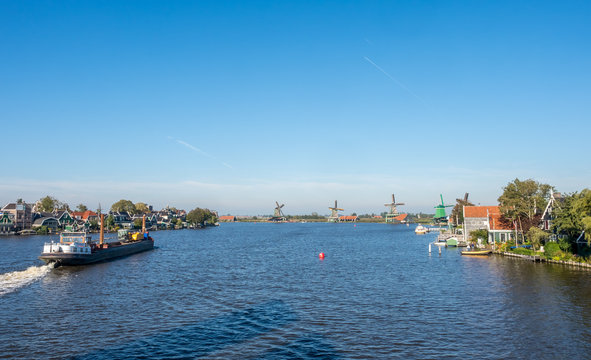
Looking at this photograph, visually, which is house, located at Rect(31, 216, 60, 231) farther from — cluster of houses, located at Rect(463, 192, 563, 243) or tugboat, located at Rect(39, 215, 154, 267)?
cluster of houses, located at Rect(463, 192, 563, 243)

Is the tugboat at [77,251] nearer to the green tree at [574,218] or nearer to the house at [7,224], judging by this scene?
the green tree at [574,218]

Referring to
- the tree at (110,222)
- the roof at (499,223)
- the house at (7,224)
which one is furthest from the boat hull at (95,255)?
the tree at (110,222)

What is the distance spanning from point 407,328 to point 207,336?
566 inches

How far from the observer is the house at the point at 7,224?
14321cm

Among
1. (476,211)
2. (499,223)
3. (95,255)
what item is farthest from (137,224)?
(499,223)

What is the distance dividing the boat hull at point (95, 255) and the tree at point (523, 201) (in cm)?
7574

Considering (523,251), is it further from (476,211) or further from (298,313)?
(298,313)

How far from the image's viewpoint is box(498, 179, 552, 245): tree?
72812 mm

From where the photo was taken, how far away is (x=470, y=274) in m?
51.6

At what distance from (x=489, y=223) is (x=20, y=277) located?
3241 inches

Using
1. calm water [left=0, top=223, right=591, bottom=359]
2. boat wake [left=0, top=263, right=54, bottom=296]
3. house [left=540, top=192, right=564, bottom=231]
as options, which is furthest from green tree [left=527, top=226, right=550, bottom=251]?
boat wake [left=0, top=263, right=54, bottom=296]

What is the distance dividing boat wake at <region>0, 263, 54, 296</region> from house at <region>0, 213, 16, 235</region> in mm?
108513

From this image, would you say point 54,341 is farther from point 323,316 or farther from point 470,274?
point 470,274

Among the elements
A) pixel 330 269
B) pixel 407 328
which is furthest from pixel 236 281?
pixel 407 328
